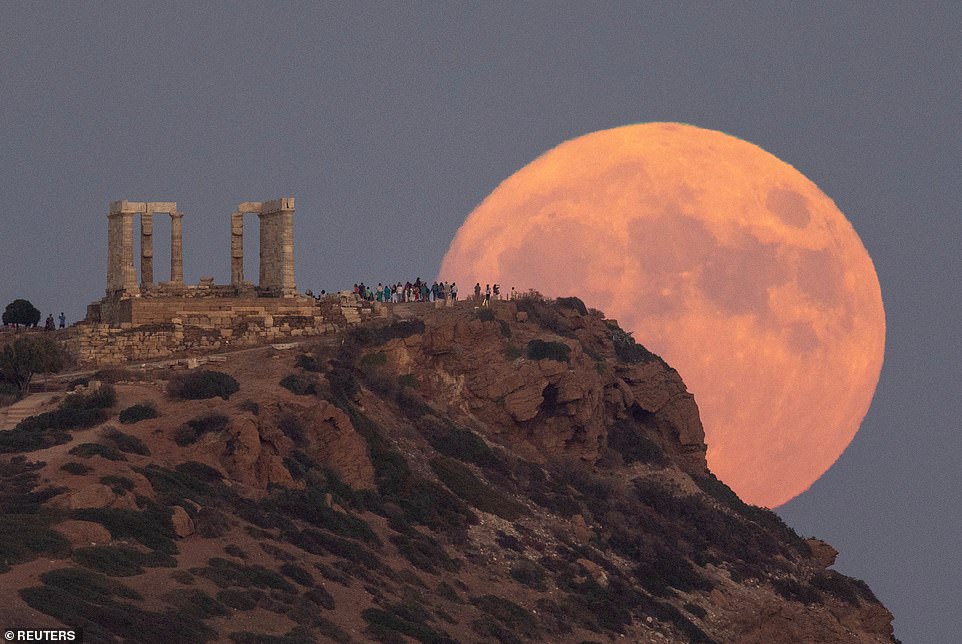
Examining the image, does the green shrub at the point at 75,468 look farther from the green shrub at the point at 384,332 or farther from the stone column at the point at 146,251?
the stone column at the point at 146,251

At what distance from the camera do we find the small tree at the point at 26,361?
71812 mm

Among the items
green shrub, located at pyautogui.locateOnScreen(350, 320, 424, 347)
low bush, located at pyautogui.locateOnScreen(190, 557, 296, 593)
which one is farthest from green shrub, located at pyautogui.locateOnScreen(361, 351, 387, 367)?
low bush, located at pyautogui.locateOnScreen(190, 557, 296, 593)

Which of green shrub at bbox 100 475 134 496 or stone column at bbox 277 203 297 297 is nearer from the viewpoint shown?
green shrub at bbox 100 475 134 496

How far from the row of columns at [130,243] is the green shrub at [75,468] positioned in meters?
27.4

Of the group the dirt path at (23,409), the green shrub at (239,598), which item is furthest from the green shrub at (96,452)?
the green shrub at (239,598)

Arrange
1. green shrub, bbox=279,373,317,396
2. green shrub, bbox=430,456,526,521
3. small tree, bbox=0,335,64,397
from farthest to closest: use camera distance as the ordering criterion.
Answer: small tree, bbox=0,335,64,397 < green shrub, bbox=430,456,526,521 < green shrub, bbox=279,373,317,396

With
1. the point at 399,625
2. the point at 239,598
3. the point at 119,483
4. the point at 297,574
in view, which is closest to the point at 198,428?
the point at 119,483

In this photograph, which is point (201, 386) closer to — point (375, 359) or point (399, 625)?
point (375, 359)

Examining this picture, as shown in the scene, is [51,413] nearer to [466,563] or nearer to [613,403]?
[466,563]

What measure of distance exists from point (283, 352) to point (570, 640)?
20.3 meters

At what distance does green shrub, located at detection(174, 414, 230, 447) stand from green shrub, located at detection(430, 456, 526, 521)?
11.6 meters

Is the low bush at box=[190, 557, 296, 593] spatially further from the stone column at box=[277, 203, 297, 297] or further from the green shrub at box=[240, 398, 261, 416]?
the stone column at box=[277, 203, 297, 297]

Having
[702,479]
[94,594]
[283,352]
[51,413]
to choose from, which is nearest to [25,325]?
[283,352]

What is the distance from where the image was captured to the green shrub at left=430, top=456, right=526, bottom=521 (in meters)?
69.6
